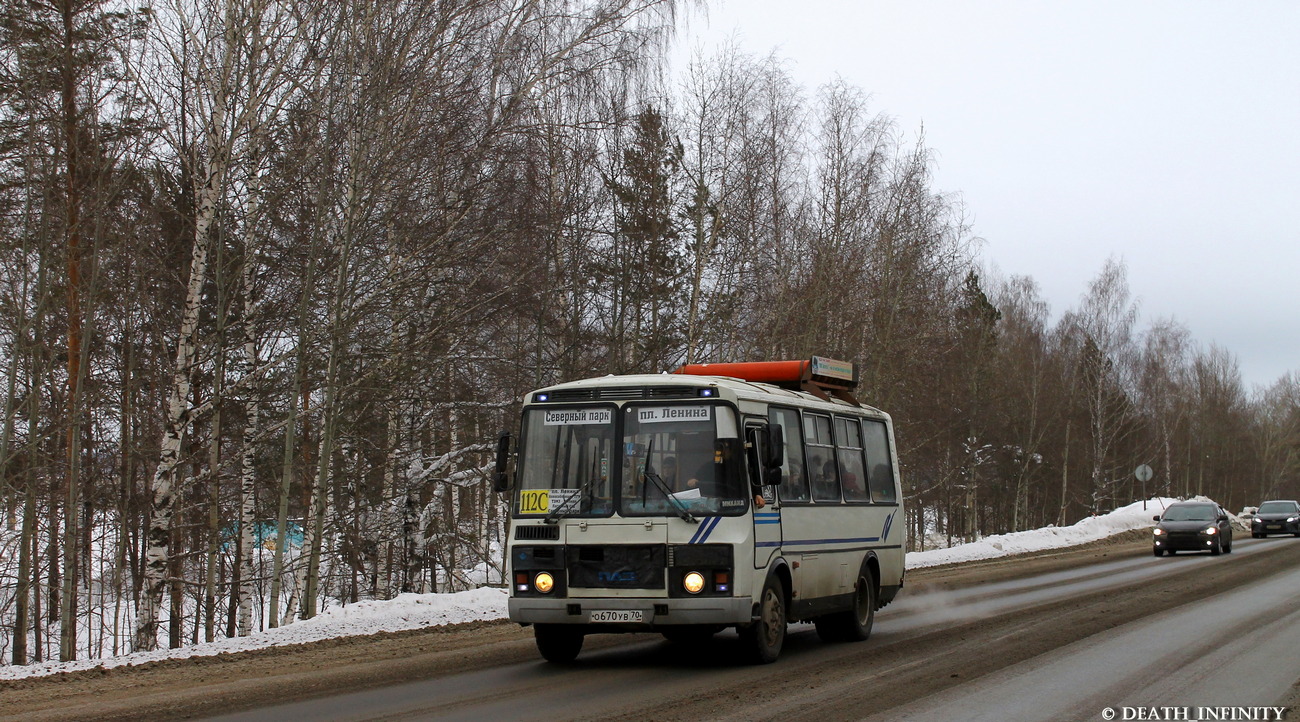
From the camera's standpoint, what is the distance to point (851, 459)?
13602 millimetres

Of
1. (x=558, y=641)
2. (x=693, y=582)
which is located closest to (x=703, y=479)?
(x=693, y=582)

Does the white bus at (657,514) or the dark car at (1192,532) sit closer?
the white bus at (657,514)

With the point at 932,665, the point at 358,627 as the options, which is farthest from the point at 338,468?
the point at 932,665

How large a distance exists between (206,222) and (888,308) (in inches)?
945

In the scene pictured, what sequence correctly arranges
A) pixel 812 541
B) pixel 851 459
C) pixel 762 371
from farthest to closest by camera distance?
pixel 851 459, pixel 762 371, pixel 812 541

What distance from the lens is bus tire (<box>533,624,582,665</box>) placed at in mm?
11141

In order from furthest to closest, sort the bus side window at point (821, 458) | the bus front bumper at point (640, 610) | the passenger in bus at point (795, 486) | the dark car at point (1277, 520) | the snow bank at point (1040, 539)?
1. the dark car at point (1277, 520)
2. the snow bank at point (1040, 539)
3. the bus side window at point (821, 458)
4. the passenger in bus at point (795, 486)
5. the bus front bumper at point (640, 610)

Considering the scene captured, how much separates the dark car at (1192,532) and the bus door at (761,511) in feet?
83.2

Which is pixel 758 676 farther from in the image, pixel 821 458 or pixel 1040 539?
pixel 1040 539

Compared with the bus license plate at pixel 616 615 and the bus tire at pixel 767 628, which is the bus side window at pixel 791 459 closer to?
the bus tire at pixel 767 628

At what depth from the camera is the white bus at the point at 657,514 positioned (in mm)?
10344

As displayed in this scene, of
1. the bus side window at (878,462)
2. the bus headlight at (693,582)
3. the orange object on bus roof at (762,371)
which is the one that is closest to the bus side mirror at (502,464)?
the bus headlight at (693,582)

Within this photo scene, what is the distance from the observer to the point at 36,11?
18281 millimetres

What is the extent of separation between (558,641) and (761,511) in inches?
94.0
